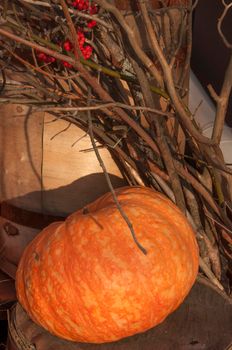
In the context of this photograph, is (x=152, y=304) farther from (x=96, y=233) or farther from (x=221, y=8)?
(x=221, y=8)

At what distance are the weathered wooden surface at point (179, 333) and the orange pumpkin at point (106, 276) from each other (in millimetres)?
35

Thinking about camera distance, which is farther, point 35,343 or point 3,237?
point 3,237

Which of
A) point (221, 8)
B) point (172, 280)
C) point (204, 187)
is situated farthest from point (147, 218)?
point (221, 8)

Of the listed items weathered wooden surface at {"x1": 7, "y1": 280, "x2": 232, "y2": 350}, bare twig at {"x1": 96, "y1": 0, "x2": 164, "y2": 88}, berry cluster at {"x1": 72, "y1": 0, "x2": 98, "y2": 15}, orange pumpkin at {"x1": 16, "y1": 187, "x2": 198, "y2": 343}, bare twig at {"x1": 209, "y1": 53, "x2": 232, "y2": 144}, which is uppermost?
berry cluster at {"x1": 72, "y1": 0, "x2": 98, "y2": 15}

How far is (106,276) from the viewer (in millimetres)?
1203

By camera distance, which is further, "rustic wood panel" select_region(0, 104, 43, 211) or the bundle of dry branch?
"rustic wood panel" select_region(0, 104, 43, 211)

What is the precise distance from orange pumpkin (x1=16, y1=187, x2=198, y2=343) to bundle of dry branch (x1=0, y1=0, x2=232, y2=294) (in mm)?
205

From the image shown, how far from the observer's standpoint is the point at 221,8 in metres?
2.21

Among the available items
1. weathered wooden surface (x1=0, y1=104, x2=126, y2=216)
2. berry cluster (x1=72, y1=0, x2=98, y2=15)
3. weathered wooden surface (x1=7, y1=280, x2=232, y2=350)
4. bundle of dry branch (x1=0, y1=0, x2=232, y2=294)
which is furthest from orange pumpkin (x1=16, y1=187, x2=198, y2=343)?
berry cluster (x1=72, y1=0, x2=98, y2=15)

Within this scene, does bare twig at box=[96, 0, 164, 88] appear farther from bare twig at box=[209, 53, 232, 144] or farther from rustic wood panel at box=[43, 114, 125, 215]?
rustic wood panel at box=[43, 114, 125, 215]

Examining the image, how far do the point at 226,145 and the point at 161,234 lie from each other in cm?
59

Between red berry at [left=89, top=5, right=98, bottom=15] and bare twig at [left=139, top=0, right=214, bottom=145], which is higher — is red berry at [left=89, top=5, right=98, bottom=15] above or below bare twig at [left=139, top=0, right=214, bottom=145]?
above

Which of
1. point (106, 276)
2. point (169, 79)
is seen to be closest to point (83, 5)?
point (169, 79)

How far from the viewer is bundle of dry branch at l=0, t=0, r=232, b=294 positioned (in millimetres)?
1348
